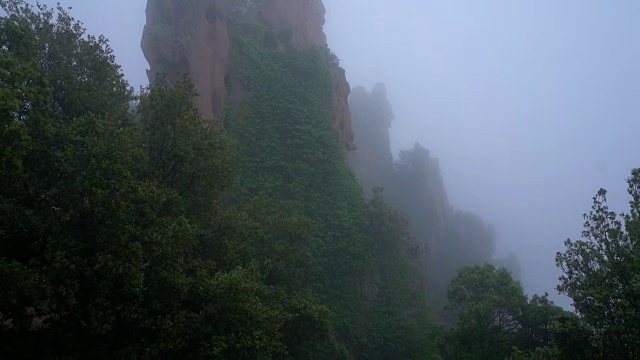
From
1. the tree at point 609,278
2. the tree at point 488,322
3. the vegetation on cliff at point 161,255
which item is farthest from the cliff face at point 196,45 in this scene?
the tree at point 609,278

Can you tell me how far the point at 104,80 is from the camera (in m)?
16.7

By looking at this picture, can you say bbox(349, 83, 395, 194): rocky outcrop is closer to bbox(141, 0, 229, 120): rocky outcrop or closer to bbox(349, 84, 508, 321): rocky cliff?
bbox(349, 84, 508, 321): rocky cliff

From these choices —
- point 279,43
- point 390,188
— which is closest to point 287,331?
point 279,43

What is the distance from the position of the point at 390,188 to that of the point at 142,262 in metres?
46.7

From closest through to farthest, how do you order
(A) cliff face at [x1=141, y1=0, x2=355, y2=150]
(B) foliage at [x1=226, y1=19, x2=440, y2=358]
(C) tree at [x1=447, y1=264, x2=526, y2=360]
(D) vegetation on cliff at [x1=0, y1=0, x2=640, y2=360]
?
(D) vegetation on cliff at [x1=0, y1=0, x2=640, y2=360]
(C) tree at [x1=447, y1=264, x2=526, y2=360]
(B) foliage at [x1=226, y1=19, x2=440, y2=358]
(A) cliff face at [x1=141, y1=0, x2=355, y2=150]

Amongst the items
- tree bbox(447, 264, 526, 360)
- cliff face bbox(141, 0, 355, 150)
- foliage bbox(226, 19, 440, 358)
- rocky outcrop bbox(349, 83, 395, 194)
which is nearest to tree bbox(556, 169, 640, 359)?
tree bbox(447, 264, 526, 360)

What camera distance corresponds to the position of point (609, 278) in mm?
12234

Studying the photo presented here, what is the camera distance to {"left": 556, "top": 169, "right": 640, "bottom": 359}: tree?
439 inches

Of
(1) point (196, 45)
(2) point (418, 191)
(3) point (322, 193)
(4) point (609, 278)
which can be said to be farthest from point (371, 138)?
(4) point (609, 278)

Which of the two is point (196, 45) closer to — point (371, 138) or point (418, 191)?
point (371, 138)

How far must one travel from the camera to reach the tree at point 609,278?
11156 millimetres

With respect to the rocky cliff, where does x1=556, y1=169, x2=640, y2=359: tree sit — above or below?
below

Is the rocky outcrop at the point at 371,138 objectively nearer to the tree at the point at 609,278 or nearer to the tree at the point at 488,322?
the tree at the point at 488,322

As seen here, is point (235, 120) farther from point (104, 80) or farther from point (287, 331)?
point (287, 331)
